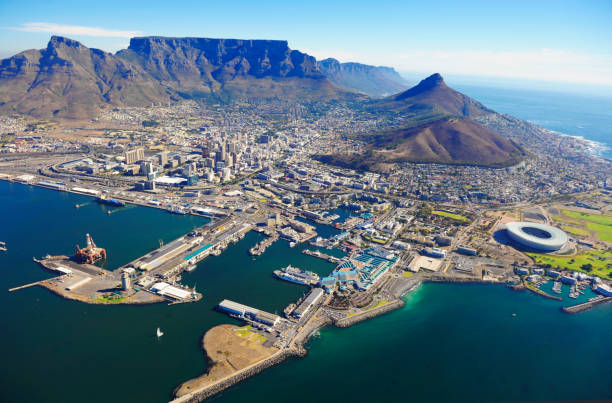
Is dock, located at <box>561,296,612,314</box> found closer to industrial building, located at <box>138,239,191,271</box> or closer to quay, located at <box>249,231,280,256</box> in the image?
quay, located at <box>249,231,280,256</box>

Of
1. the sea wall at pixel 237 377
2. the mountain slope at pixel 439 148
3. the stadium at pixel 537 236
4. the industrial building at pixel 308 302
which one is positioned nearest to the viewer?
the sea wall at pixel 237 377

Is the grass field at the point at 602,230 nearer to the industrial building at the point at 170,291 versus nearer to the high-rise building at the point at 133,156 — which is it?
the industrial building at the point at 170,291

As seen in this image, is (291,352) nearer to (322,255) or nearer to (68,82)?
(322,255)

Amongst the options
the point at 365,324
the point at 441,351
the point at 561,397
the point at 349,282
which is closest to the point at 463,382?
the point at 441,351

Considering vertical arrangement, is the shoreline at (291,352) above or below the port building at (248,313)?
below

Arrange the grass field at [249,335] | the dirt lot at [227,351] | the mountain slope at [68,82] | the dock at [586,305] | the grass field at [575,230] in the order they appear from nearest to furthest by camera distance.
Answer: the dirt lot at [227,351]
the grass field at [249,335]
the dock at [586,305]
the grass field at [575,230]
the mountain slope at [68,82]

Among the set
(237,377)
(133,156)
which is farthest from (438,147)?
(237,377)

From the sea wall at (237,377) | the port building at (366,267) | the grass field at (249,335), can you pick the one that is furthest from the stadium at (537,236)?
the grass field at (249,335)
